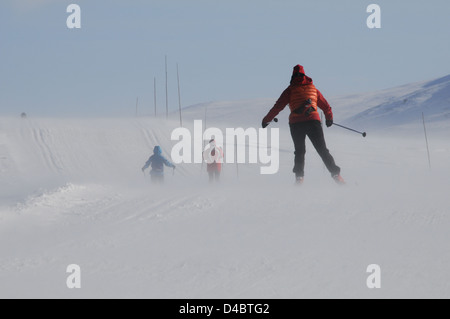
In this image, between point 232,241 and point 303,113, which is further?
point 303,113

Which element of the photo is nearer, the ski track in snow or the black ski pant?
the ski track in snow

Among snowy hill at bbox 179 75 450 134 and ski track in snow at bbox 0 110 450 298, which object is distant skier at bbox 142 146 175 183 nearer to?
ski track in snow at bbox 0 110 450 298

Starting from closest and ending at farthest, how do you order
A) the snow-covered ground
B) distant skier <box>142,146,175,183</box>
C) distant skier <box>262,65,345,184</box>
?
the snow-covered ground → distant skier <box>262,65,345,184</box> → distant skier <box>142,146,175,183</box>

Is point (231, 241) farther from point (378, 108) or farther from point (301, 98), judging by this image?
point (378, 108)

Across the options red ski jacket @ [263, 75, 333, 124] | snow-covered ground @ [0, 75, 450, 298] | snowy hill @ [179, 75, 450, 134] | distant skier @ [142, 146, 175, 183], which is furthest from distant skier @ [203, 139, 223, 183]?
snowy hill @ [179, 75, 450, 134]

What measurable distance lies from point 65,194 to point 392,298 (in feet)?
21.6

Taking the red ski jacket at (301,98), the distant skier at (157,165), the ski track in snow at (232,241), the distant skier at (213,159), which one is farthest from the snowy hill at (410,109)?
the ski track in snow at (232,241)

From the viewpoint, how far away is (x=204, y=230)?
6145mm

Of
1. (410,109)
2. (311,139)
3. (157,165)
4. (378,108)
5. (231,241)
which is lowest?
(231,241)

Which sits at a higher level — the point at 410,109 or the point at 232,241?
the point at 410,109

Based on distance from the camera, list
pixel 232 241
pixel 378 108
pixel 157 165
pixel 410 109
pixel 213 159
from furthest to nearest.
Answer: pixel 378 108 → pixel 410 109 → pixel 157 165 → pixel 213 159 → pixel 232 241

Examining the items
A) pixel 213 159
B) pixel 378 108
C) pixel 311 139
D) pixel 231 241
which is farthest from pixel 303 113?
pixel 378 108
